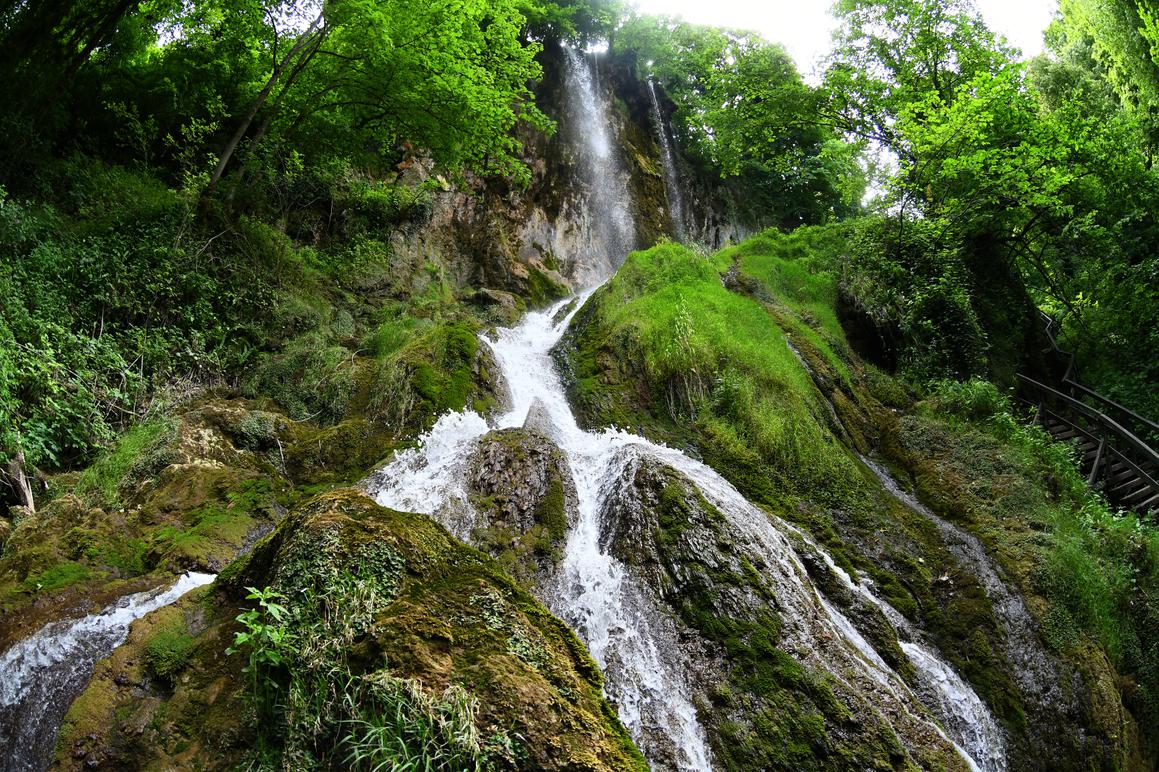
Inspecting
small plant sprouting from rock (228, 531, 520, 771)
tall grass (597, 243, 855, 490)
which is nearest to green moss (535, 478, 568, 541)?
tall grass (597, 243, 855, 490)

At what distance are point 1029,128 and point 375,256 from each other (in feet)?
44.0

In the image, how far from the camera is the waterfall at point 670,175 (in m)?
21.2

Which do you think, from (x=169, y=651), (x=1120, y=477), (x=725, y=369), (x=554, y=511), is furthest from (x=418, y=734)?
(x=1120, y=477)

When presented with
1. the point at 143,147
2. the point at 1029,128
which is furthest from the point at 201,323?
the point at 1029,128

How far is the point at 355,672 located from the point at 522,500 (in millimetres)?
3638

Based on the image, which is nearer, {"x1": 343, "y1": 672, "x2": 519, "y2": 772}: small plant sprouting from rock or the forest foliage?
{"x1": 343, "y1": 672, "x2": 519, "y2": 772}: small plant sprouting from rock

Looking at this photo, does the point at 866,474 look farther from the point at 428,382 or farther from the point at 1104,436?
the point at 1104,436

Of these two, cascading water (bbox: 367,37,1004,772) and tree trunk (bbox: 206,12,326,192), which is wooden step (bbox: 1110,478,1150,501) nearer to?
cascading water (bbox: 367,37,1004,772)

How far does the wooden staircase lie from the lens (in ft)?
31.7

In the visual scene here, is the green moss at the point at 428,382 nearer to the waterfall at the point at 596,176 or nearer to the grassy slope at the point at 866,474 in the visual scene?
the grassy slope at the point at 866,474

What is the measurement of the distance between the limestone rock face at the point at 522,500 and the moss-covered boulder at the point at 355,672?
2187mm

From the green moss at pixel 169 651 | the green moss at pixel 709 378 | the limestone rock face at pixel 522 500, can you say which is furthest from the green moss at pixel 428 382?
the green moss at pixel 169 651

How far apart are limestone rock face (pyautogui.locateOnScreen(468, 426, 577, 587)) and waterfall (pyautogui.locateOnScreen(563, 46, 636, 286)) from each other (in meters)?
11.1

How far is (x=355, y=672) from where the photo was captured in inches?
97.7
